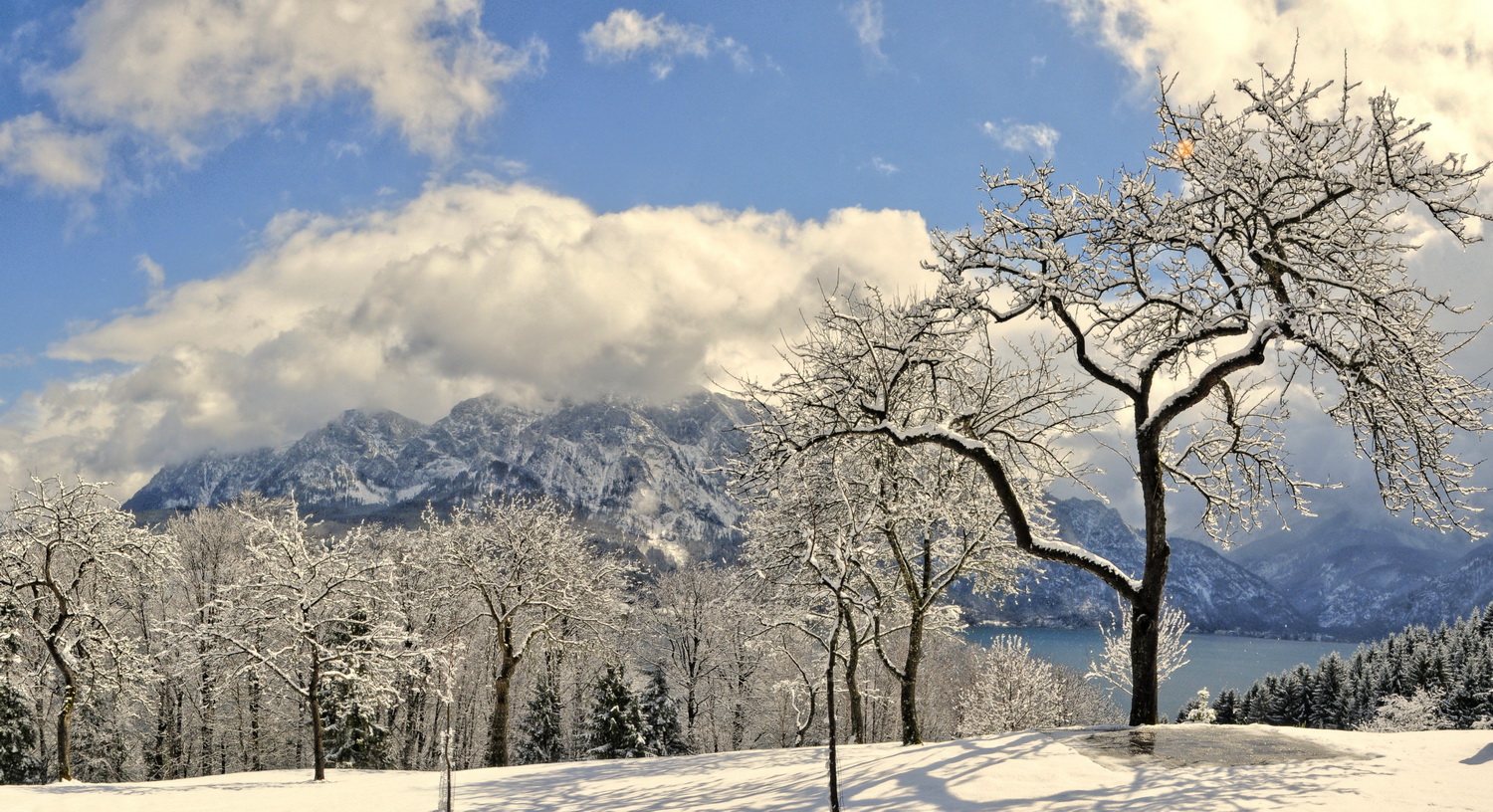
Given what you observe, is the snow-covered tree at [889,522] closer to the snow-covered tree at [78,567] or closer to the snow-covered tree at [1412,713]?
the snow-covered tree at [78,567]

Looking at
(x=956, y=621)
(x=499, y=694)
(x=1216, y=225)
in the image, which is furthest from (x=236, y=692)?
(x=1216, y=225)

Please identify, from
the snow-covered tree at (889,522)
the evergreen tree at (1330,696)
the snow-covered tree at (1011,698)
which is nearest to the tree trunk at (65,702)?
the snow-covered tree at (889,522)

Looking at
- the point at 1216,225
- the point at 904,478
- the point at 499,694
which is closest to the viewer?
the point at 1216,225

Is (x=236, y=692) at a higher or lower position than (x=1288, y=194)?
lower

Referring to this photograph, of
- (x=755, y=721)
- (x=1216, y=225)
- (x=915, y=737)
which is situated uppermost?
(x=1216, y=225)

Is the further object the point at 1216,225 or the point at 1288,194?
the point at 1216,225

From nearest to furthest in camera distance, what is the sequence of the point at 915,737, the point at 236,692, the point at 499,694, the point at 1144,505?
the point at 1144,505
the point at 915,737
the point at 499,694
the point at 236,692

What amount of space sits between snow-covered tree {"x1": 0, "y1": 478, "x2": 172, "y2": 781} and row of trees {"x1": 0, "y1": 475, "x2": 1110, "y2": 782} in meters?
0.07

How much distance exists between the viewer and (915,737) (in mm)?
16891

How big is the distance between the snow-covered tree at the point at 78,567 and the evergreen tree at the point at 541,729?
20.3 metres

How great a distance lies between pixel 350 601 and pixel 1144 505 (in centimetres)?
2012

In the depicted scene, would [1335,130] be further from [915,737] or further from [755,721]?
[755,721]

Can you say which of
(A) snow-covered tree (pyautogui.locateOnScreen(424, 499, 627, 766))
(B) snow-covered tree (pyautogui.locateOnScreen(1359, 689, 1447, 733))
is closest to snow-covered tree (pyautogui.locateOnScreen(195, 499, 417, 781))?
(A) snow-covered tree (pyautogui.locateOnScreen(424, 499, 627, 766))

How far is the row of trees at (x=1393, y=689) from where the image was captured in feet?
143
